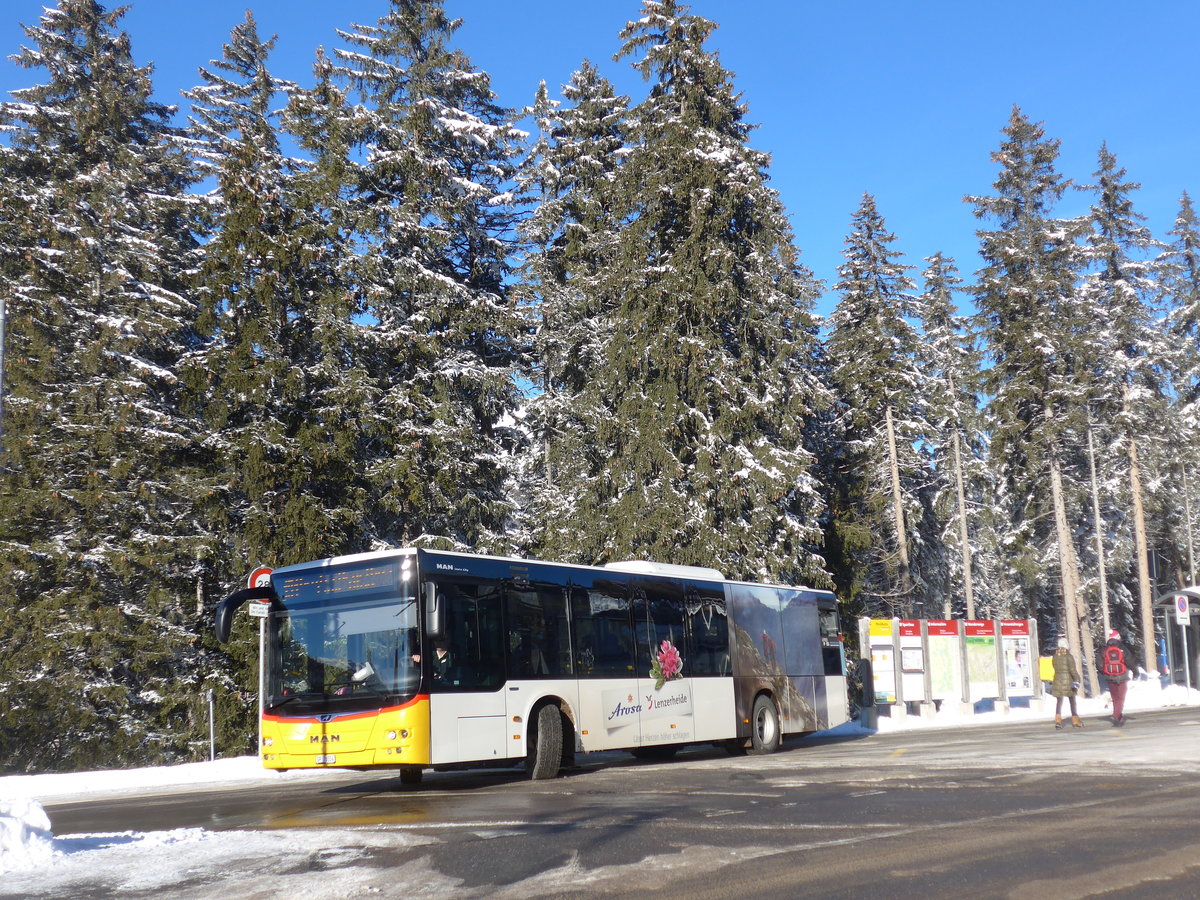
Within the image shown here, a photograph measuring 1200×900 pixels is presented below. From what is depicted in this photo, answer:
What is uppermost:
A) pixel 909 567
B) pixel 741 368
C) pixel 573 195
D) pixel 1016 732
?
pixel 573 195

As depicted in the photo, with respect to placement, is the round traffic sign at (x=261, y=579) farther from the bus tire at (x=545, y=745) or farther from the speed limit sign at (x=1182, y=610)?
the speed limit sign at (x=1182, y=610)

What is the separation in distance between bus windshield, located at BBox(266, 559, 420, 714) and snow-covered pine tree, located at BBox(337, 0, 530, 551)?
1499cm

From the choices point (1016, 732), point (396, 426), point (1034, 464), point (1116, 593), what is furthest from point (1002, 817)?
point (1116, 593)

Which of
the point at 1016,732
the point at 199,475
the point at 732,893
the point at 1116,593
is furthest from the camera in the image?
the point at 1116,593

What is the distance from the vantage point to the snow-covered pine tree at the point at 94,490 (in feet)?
86.6

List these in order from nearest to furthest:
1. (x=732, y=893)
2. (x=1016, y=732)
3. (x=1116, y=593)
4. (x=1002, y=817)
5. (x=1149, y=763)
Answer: (x=732, y=893), (x=1002, y=817), (x=1149, y=763), (x=1016, y=732), (x=1116, y=593)

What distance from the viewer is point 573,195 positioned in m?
36.7

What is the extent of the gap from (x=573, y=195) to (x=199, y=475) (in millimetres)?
15736

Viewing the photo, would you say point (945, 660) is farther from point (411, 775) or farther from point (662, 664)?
point (411, 775)

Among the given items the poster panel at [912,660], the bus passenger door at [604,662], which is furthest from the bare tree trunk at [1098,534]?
the bus passenger door at [604,662]

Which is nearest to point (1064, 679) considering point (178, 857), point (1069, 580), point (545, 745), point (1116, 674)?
point (1116, 674)

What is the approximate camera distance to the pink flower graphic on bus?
1748 cm

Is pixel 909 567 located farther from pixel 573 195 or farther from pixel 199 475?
pixel 199 475

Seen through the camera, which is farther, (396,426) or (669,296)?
(669,296)
